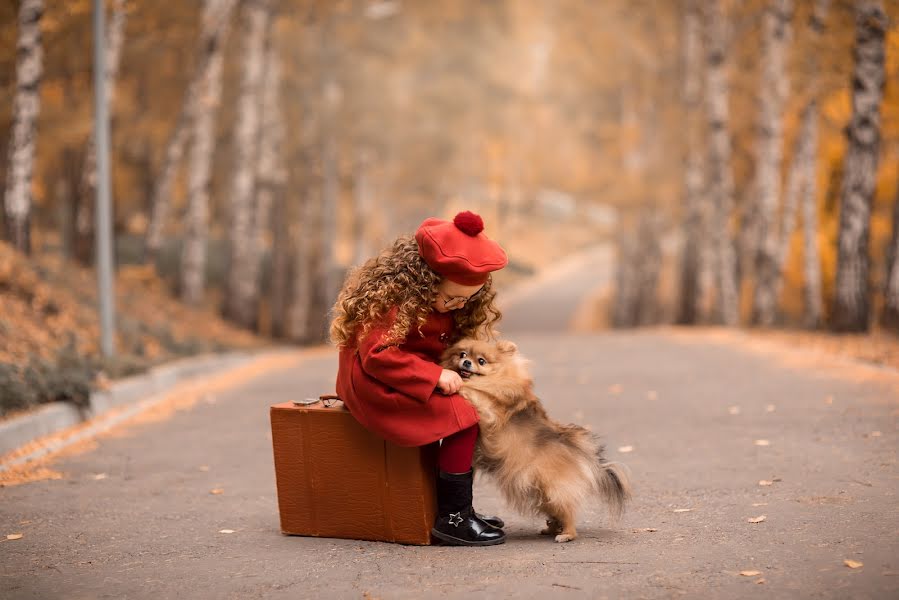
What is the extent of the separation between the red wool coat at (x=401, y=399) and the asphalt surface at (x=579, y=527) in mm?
599

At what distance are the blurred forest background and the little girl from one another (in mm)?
5290

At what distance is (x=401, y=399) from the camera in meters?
5.13

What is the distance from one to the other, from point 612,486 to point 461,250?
1347 mm

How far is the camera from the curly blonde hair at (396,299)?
5258mm

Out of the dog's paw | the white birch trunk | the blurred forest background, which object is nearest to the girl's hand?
the dog's paw

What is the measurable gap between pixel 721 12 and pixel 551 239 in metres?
66.3

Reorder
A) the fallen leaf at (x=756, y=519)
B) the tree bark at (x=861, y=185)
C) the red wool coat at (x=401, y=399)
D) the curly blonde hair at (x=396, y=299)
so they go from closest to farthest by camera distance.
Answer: the red wool coat at (x=401, y=399), the curly blonde hair at (x=396, y=299), the fallen leaf at (x=756, y=519), the tree bark at (x=861, y=185)

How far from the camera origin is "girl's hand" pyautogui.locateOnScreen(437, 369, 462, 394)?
5.16m

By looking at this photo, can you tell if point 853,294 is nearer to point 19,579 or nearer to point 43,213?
point 19,579

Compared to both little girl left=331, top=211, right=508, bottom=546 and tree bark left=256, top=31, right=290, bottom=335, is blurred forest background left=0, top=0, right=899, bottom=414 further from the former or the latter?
little girl left=331, top=211, right=508, bottom=546

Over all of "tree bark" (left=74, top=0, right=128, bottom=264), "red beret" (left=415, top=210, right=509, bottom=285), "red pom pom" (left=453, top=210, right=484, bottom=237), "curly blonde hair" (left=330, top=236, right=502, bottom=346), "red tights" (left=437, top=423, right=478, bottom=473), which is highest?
"tree bark" (left=74, top=0, right=128, bottom=264)

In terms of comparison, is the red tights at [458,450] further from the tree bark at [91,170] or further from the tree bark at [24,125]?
the tree bark at [91,170]

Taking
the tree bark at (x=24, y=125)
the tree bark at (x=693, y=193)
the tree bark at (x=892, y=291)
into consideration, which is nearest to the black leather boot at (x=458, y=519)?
the tree bark at (x=24, y=125)

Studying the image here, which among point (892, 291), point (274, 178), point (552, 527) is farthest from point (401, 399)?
point (274, 178)
